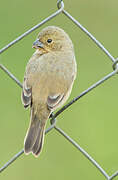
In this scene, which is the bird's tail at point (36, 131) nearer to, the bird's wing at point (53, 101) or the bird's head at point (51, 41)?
the bird's wing at point (53, 101)

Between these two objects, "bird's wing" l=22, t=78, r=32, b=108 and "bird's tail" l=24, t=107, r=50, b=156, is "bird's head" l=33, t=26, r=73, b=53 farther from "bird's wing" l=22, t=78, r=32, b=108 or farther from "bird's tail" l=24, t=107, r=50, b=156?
"bird's tail" l=24, t=107, r=50, b=156

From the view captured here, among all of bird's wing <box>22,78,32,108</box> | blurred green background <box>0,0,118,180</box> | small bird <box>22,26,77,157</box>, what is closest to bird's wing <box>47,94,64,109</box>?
small bird <box>22,26,77,157</box>

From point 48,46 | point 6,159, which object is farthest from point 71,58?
point 6,159

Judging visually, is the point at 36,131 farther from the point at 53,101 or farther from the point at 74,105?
the point at 74,105

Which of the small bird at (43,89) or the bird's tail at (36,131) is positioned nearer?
the bird's tail at (36,131)

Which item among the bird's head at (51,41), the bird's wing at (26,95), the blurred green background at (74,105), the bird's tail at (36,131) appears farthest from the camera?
the blurred green background at (74,105)

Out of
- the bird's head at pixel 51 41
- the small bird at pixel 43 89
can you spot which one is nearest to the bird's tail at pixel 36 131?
the small bird at pixel 43 89

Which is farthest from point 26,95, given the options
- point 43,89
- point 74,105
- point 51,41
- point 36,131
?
point 74,105
